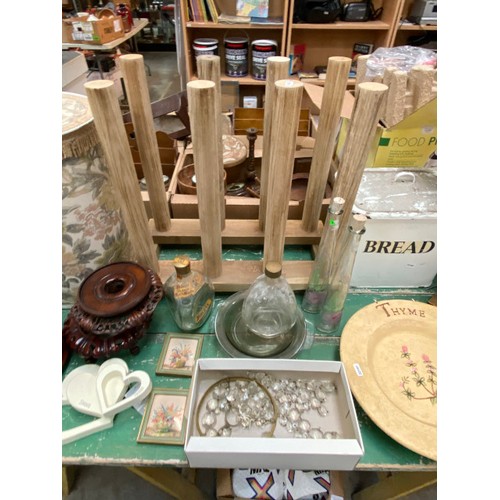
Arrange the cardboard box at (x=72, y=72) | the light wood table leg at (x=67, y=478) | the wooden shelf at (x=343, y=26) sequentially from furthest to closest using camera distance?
the wooden shelf at (x=343, y=26) → the cardboard box at (x=72, y=72) → the light wood table leg at (x=67, y=478)

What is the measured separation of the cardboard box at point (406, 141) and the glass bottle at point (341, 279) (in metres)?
0.24

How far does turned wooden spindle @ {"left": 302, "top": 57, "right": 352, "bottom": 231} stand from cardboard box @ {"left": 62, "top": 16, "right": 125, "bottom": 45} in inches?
86.6

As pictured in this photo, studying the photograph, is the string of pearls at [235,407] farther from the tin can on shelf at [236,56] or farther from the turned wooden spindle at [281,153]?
the tin can on shelf at [236,56]

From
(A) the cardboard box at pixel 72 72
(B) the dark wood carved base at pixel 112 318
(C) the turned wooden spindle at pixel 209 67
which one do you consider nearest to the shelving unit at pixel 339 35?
(A) the cardboard box at pixel 72 72

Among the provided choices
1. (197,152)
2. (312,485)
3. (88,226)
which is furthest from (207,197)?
(312,485)

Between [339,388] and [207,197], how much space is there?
13.0 inches

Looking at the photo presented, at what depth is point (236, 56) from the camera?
1647 mm

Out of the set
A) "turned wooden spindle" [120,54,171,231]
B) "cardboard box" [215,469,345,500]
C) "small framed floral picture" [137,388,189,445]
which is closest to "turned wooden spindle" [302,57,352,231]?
"turned wooden spindle" [120,54,171,231]

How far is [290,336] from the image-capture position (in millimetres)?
503

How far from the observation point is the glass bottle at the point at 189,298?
0.49 metres

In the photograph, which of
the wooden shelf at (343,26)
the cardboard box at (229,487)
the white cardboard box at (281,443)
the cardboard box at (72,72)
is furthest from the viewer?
the wooden shelf at (343,26)

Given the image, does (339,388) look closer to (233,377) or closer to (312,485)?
(233,377)

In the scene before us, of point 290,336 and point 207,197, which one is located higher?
point 207,197

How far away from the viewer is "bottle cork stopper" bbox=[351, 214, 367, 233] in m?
0.43
